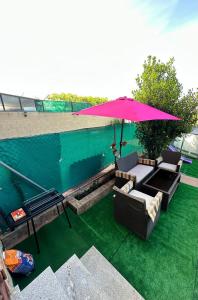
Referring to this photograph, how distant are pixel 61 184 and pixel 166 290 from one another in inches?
106

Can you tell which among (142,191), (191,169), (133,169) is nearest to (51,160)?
(142,191)

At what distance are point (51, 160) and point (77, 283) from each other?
85.6 inches

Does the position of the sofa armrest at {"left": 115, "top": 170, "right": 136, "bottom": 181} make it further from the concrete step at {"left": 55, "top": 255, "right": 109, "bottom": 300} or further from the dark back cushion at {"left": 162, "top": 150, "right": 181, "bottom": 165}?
the dark back cushion at {"left": 162, "top": 150, "right": 181, "bottom": 165}

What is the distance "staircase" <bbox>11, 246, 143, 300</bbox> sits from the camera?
1.47m

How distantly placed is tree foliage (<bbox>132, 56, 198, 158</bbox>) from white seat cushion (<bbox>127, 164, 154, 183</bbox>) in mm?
1386

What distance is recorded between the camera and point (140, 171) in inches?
159

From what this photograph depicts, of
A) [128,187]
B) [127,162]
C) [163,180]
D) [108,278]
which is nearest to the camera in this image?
[108,278]

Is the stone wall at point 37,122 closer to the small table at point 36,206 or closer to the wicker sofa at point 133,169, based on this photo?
the wicker sofa at point 133,169

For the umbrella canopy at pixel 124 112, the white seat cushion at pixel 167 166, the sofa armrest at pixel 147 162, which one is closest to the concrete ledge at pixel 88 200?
the sofa armrest at pixel 147 162

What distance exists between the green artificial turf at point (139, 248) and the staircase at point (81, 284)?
6.0 inches

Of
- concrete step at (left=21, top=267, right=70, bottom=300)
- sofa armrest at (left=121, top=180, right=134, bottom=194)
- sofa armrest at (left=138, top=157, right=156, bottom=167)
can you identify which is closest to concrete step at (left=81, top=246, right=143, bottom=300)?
concrete step at (left=21, top=267, right=70, bottom=300)

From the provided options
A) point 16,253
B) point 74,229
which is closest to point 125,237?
point 74,229

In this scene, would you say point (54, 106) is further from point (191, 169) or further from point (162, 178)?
point (191, 169)

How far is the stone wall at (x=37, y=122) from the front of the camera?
4.15 metres
